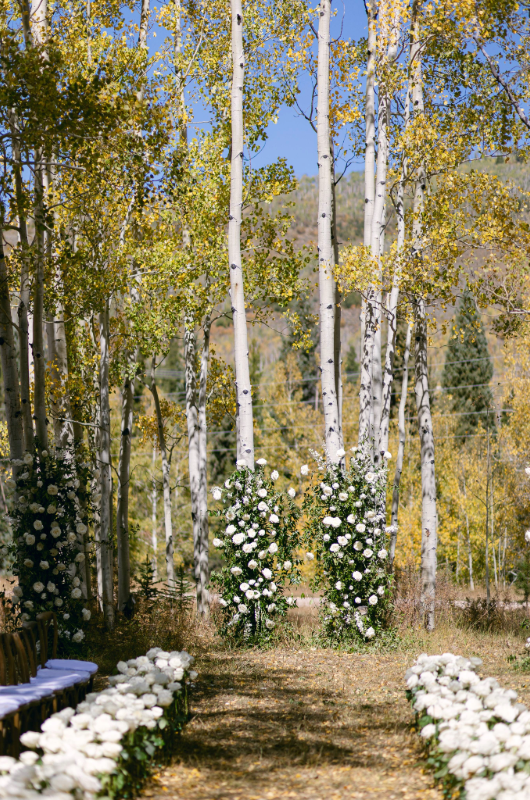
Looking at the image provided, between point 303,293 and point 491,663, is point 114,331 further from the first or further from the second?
point 491,663

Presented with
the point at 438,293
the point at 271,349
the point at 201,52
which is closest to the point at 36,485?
the point at 438,293

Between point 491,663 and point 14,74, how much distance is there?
703 cm

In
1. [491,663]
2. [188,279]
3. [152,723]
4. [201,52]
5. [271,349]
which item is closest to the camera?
[152,723]

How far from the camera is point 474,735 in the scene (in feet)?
12.4

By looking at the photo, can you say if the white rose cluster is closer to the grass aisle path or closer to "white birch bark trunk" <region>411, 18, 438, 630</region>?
the grass aisle path

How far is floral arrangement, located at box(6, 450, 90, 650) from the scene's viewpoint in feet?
24.9

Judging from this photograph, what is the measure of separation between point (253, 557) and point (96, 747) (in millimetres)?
4860

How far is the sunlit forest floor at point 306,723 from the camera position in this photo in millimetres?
4156

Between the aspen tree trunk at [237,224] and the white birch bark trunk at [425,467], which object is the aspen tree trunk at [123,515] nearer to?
the aspen tree trunk at [237,224]

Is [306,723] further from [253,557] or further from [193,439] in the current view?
[193,439]

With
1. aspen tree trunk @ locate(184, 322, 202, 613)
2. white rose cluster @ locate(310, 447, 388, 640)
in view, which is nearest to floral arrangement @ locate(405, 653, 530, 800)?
white rose cluster @ locate(310, 447, 388, 640)

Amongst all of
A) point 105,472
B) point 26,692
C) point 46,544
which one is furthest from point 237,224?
point 26,692

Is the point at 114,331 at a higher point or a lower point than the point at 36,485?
higher

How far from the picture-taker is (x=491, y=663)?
7.57 m
